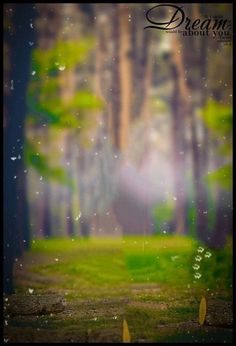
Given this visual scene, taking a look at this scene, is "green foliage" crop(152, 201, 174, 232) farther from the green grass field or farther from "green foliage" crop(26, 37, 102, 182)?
"green foliage" crop(26, 37, 102, 182)

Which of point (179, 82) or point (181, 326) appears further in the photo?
point (179, 82)

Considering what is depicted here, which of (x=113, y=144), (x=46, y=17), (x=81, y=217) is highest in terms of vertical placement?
(x=46, y=17)

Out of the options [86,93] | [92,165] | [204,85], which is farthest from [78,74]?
[204,85]

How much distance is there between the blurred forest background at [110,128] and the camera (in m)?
2.24

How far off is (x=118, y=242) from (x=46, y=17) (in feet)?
4.63

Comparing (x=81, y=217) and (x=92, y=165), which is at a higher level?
(x=92, y=165)

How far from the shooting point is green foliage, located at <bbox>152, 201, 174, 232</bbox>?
2285 mm

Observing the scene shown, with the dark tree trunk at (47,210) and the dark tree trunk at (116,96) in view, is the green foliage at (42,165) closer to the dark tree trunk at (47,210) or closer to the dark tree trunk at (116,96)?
the dark tree trunk at (47,210)

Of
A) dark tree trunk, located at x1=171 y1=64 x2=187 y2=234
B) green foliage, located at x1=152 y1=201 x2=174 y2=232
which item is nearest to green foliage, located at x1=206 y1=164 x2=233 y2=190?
dark tree trunk, located at x1=171 y1=64 x2=187 y2=234

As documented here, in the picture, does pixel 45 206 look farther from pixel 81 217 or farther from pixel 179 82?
pixel 179 82

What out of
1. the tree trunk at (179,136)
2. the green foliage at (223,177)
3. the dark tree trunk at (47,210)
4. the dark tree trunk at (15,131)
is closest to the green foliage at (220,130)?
the green foliage at (223,177)

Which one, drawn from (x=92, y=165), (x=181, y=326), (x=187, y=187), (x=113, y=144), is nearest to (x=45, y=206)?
(x=92, y=165)

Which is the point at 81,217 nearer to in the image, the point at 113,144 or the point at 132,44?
the point at 113,144

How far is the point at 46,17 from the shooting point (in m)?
2.23
